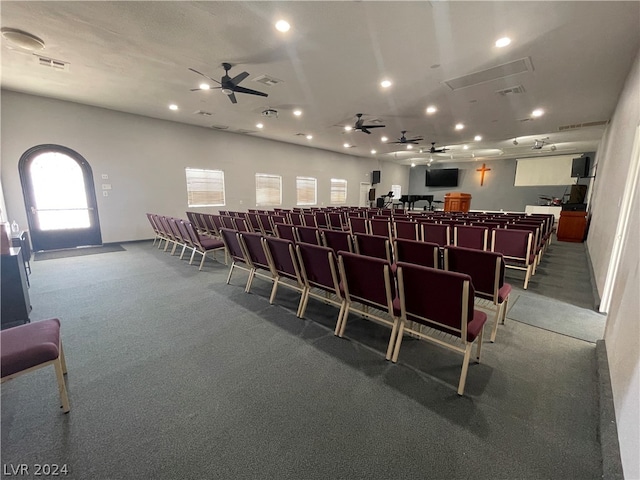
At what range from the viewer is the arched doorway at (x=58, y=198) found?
5.87 meters

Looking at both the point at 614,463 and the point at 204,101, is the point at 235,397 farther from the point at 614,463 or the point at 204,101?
the point at 204,101

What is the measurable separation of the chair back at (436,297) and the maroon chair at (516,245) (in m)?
2.69

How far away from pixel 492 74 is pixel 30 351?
6.60 metres

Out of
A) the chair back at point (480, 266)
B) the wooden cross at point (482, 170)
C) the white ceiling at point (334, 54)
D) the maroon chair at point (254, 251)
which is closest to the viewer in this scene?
the chair back at point (480, 266)

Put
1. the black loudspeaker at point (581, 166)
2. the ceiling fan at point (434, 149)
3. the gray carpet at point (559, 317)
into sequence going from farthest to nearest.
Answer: the ceiling fan at point (434, 149), the black loudspeaker at point (581, 166), the gray carpet at point (559, 317)

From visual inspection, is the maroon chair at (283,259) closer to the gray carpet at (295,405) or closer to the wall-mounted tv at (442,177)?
the gray carpet at (295,405)

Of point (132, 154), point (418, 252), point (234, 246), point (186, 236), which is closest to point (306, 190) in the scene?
point (132, 154)

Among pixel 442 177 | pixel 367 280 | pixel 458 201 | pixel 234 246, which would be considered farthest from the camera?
pixel 442 177

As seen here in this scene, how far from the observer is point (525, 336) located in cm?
252

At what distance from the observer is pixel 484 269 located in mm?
2361

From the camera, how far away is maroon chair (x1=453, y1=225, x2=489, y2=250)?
A: 13.1ft

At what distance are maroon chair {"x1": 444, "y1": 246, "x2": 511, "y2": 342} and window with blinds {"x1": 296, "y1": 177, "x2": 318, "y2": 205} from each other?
1011cm

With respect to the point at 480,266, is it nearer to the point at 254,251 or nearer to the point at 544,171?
the point at 254,251

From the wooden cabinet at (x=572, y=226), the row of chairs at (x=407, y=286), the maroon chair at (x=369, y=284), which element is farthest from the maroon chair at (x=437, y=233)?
the wooden cabinet at (x=572, y=226)
